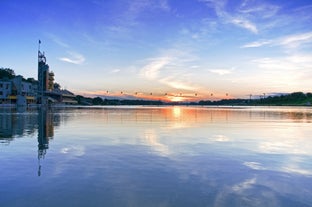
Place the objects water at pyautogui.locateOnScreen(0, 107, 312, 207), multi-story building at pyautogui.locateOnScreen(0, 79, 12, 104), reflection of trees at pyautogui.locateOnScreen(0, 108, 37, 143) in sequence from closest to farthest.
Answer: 1. water at pyautogui.locateOnScreen(0, 107, 312, 207)
2. reflection of trees at pyautogui.locateOnScreen(0, 108, 37, 143)
3. multi-story building at pyautogui.locateOnScreen(0, 79, 12, 104)

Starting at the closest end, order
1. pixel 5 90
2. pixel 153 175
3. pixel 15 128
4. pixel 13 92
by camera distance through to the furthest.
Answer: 1. pixel 153 175
2. pixel 15 128
3. pixel 5 90
4. pixel 13 92

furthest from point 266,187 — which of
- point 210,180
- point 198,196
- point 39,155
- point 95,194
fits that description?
point 39,155

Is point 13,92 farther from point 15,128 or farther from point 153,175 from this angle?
point 153,175

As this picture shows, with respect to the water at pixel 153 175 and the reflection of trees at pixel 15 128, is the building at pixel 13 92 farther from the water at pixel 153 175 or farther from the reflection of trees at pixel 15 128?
the water at pixel 153 175

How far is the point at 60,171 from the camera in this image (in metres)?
12.6

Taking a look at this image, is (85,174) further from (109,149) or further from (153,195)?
(109,149)

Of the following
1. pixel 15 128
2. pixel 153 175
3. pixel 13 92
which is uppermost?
pixel 13 92

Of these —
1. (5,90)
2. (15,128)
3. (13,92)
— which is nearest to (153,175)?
(15,128)

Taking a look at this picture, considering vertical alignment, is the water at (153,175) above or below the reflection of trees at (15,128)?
below

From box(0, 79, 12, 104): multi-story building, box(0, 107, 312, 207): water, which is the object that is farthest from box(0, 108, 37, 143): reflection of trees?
box(0, 79, 12, 104): multi-story building

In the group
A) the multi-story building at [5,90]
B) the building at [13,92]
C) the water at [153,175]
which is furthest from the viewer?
the building at [13,92]

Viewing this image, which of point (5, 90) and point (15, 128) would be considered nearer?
point (15, 128)

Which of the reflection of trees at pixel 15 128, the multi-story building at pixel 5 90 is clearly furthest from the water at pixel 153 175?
the multi-story building at pixel 5 90

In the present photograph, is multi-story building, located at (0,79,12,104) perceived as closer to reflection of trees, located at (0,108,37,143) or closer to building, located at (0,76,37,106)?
building, located at (0,76,37,106)
